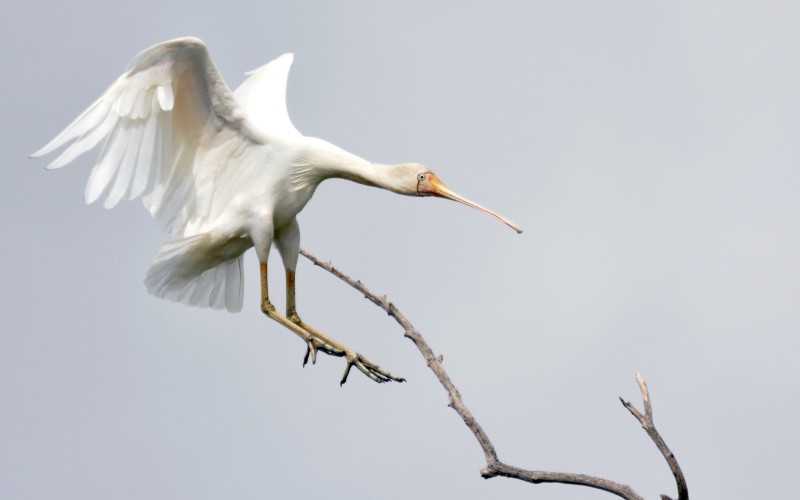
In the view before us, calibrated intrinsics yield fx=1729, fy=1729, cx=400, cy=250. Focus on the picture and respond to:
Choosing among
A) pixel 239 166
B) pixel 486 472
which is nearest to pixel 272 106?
pixel 239 166

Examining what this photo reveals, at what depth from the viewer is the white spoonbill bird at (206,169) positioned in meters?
14.8

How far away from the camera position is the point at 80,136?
48.0 feet

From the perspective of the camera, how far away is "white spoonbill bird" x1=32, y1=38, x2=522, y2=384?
48.5ft

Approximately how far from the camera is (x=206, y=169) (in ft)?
51.2

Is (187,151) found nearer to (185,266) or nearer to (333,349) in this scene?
(185,266)

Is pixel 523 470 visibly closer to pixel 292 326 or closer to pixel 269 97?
pixel 292 326

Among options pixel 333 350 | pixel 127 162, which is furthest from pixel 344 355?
pixel 127 162

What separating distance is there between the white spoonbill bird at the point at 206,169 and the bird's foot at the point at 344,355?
0.01m

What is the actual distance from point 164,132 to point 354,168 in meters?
1.72

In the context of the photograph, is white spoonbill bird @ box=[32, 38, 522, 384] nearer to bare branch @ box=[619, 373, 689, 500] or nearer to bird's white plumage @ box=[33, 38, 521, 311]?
bird's white plumage @ box=[33, 38, 521, 311]

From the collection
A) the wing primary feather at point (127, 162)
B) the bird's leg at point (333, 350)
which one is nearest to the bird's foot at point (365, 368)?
the bird's leg at point (333, 350)

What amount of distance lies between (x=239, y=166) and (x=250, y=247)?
2.69 feet

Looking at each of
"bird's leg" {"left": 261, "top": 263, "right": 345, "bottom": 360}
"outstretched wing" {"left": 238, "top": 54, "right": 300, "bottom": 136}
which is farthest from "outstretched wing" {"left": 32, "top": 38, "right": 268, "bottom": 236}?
"bird's leg" {"left": 261, "top": 263, "right": 345, "bottom": 360}

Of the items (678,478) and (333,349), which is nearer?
(678,478)
